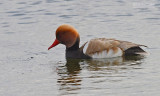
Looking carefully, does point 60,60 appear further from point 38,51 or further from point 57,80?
point 57,80

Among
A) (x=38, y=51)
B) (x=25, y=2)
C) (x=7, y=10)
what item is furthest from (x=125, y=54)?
(x=25, y=2)

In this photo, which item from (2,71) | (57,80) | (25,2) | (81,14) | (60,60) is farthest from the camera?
(25,2)

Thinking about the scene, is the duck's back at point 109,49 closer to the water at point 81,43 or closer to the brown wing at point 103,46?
the brown wing at point 103,46

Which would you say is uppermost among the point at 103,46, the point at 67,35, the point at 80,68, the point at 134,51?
the point at 67,35

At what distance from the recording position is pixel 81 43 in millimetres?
12906

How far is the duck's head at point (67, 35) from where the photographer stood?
39.6ft

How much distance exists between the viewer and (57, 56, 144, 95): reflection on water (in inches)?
359

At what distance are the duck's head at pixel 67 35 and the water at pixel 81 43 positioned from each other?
0.36 metres

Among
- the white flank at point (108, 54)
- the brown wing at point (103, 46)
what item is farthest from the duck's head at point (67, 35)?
the white flank at point (108, 54)

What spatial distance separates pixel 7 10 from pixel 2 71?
23.4 ft

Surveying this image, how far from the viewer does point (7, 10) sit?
17.3 meters

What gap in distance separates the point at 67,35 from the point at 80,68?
1552 millimetres

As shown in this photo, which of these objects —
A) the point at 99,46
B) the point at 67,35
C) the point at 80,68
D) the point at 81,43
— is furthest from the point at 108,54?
the point at 81,43

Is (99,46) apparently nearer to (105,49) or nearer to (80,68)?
(105,49)
